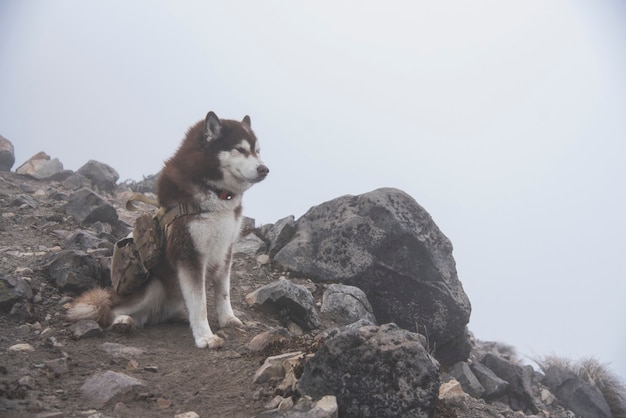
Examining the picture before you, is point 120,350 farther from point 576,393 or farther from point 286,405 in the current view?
point 576,393

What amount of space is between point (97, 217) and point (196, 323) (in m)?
4.75

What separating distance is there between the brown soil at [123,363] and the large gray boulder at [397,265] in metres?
1.54

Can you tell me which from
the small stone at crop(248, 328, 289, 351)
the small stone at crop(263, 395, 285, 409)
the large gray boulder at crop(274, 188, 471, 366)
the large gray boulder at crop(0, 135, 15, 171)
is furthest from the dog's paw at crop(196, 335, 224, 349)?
the large gray boulder at crop(0, 135, 15, 171)

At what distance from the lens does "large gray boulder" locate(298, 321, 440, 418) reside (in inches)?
139

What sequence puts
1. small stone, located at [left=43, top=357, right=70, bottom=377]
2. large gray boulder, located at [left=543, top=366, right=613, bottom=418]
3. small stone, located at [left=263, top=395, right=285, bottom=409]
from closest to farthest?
small stone, located at [left=263, top=395, right=285, bottom=409] < small stone, located at [left=43, top=357, right=70, bottom=377] < large gray boulder, located at [left=543, top=366, right=613, bottom=418]

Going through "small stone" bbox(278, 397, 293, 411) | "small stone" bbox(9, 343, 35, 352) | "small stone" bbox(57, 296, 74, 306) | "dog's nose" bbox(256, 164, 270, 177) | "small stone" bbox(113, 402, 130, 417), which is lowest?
"small stone" bbox(9, 343, 35, 352)

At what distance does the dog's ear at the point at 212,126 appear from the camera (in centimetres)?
577

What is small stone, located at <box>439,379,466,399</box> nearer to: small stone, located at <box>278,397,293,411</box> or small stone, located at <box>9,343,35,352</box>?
small stone, located at <box>278,397,293,411</box>

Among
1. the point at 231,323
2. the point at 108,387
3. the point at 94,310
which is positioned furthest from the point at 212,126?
the point at 108,387

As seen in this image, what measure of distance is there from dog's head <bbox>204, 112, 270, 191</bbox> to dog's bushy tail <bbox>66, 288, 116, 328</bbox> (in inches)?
73.1

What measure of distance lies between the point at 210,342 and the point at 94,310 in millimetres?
1368

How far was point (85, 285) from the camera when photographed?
639 centimetres

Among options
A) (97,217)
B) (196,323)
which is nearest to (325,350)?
(196,323)

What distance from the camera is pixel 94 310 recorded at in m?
5.52
